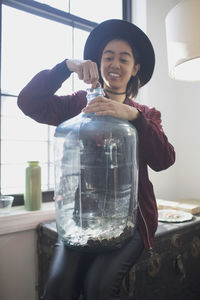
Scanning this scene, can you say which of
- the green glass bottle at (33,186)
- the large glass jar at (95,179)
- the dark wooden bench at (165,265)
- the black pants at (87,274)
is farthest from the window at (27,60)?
the black pants at (87,274)

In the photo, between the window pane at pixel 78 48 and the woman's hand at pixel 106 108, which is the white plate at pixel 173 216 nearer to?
the woman's hand at pixel 106 108

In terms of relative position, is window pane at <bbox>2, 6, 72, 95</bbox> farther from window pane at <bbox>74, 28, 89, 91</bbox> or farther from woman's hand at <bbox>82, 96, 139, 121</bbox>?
woman's hand at <bbox>82, 96, 139, 121</bbox>

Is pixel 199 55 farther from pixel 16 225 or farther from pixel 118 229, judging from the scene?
pixel 16 225

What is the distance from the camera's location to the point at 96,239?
2.21 feet

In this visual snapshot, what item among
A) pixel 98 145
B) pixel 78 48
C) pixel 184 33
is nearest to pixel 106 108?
pixel 98 145

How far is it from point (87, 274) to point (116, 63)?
0.68 metres

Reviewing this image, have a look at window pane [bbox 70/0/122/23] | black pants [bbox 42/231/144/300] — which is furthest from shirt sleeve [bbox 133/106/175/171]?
window pane [bbox 70/0/122/23]

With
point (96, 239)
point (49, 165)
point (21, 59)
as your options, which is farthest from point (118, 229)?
point (21, 59)

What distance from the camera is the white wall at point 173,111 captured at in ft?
6.09

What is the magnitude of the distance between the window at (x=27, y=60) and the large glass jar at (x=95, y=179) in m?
0.52

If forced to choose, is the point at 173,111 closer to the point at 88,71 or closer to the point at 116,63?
the point at 116,63

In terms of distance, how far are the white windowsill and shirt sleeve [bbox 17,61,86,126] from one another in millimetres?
496

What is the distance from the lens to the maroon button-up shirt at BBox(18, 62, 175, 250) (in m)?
0.78

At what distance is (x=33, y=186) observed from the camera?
121 cm
